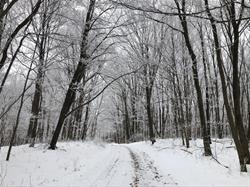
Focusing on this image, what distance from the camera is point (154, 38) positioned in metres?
21.9

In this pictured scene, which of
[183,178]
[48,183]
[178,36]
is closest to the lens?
[48,183]

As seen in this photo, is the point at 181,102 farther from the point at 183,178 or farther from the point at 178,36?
the point at 183,178

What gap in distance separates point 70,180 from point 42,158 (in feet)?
13.0

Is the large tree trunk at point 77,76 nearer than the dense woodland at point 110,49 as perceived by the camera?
No

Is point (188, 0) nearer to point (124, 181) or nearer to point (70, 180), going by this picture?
point (124, 181)

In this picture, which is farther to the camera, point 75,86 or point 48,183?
point 75,86

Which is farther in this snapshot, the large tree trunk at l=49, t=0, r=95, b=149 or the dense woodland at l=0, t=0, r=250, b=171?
the large tree trunk at l=49, t=0, r=95, b=149

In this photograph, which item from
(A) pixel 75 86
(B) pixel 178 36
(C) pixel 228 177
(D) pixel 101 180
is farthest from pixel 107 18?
(C) pixel 228 177

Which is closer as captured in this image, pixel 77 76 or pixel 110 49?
pixel 77 76

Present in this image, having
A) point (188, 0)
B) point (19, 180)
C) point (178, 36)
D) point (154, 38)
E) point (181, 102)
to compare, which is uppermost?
point (154, 38)

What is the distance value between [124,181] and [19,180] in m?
3.42

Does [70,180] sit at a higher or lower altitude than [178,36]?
lower

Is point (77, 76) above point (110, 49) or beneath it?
beneath

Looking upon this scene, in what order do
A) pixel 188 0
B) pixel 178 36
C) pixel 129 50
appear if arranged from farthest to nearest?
1. pixel 129 50
2. pixel 178 36
3. pixel 188 0
